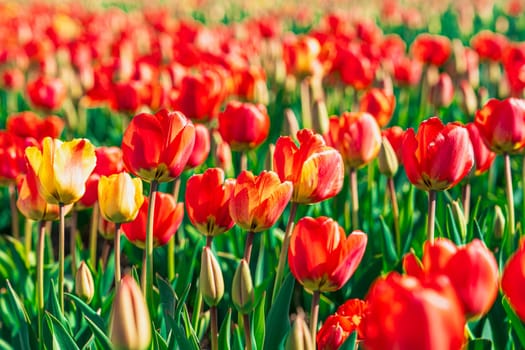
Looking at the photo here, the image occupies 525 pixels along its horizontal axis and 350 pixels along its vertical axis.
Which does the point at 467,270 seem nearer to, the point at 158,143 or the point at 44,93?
the point at 158,143

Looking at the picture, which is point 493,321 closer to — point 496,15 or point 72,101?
point 72,101

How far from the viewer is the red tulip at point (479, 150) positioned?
1.98 m

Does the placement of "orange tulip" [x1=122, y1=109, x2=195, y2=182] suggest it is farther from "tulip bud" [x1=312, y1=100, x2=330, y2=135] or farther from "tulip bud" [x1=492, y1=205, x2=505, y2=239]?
"tulip bud" [x1=312, y1=100, x2=330, y2=135]

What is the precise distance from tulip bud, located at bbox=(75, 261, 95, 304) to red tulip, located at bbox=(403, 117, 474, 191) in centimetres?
73

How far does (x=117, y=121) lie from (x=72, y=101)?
1.69 ft

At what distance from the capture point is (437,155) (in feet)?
4.93

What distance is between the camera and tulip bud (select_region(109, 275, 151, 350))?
959 millimetres

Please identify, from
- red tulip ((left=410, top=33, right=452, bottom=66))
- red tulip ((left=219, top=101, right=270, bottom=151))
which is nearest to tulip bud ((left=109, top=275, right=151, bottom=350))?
red tulip ((left=219, top=101, right=270, bottom=151))

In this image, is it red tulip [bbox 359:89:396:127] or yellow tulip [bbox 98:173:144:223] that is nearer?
yellow tulip [bbox 98:173:144:223]

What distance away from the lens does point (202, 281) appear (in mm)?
1349

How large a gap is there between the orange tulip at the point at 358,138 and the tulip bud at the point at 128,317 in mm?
1181

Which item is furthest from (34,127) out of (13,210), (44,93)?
(44,93)

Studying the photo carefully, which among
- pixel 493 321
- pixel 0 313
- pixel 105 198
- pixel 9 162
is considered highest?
pixel 105 198

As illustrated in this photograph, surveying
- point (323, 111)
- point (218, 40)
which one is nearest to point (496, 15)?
point (218, 40)
